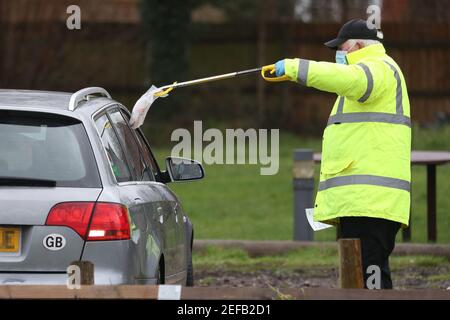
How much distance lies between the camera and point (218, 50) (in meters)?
30.0

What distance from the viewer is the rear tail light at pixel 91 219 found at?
5891mm

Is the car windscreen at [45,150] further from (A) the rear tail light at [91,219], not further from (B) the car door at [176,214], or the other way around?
(B) the car door at [176,214]

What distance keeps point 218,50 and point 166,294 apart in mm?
24961

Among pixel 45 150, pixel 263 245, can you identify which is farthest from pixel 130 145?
pixel 263 245

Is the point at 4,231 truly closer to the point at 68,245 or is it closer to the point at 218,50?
the point at 68,245

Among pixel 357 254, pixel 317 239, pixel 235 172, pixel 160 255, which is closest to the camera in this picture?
pixel 357 254

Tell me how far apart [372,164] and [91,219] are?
2092mm

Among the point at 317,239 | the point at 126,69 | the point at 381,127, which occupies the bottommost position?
the point at 317,239

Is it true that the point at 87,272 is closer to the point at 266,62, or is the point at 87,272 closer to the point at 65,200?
the point at 65,200

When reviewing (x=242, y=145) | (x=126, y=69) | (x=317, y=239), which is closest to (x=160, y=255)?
(x=317, y=239)

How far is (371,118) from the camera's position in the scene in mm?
7379

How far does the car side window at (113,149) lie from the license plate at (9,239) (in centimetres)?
68

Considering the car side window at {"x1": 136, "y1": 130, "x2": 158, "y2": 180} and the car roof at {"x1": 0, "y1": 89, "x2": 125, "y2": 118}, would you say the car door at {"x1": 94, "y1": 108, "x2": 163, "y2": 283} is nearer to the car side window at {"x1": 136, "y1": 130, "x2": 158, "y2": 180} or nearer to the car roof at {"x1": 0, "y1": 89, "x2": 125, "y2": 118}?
the car roof at {"x1": 0, "y1": 89, "x2": 125, "y2": 118}
